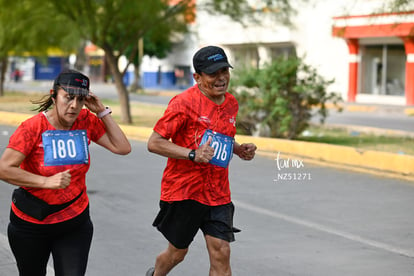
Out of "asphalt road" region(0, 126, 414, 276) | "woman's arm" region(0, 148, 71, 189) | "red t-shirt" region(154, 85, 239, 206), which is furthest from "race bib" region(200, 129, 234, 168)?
"asphalt road" region(0, 126, 414, 276)

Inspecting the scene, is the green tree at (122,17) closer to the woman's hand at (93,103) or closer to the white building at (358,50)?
the white building at (358,50)

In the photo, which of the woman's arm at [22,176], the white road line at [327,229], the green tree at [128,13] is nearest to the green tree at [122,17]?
the green tree at [128,13]

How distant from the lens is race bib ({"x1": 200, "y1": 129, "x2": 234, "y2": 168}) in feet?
16.5

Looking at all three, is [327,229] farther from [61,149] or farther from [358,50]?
[358,50]

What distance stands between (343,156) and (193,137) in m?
8.48

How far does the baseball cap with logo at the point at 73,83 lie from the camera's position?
4.34 metres

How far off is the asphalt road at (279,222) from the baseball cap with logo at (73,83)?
1.50 m

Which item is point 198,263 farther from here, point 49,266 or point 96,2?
point 96,2

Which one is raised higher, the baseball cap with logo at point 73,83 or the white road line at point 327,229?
the baseball cap with logo at point 73,83

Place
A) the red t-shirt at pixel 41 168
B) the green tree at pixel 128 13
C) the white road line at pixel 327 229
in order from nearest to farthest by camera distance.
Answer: the red t-shirt at pixel 41 168 < the white road line at pixel 327 229 < the green tree at pixel 128 13

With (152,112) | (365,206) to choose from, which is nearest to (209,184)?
(365,206)

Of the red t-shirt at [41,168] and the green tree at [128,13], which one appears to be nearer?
the red t-shirt at [41,168]

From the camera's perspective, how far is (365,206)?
9.54 m

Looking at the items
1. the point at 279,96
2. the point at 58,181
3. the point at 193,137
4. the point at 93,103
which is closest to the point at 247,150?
the point at 193,137
